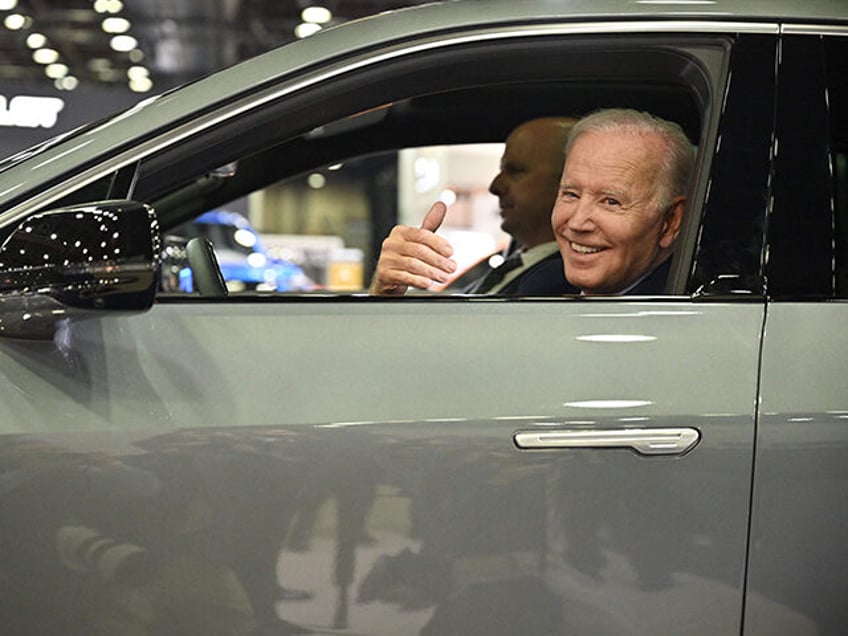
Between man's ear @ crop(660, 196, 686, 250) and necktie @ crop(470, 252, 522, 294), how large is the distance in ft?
2.46

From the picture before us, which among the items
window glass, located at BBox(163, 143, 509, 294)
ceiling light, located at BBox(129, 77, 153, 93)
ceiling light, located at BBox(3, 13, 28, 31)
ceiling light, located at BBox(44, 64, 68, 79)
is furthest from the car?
ceiling light, located at BBox(44, 64, 68, 79)

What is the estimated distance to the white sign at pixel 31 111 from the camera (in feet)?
51.0

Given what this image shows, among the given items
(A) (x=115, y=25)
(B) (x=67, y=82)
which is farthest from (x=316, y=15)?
(B) (x=67, y=82)

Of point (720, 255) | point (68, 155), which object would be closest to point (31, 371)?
point (68, 155)

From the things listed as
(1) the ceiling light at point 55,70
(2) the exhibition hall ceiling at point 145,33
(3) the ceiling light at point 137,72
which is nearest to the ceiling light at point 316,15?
(2) the exhibition hall ceiling at point 145,33

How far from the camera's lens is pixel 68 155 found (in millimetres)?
1731

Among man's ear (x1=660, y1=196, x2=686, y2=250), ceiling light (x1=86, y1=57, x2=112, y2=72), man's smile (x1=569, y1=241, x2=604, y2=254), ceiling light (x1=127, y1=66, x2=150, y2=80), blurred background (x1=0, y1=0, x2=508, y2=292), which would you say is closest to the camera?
man's ear (x1=660, y1=196, x2=686, y2=250)

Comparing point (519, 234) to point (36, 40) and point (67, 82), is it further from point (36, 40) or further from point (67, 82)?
point (67, 82)

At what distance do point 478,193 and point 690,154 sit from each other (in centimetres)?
82

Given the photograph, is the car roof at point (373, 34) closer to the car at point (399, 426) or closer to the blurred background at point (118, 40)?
the car at point (399, 426)

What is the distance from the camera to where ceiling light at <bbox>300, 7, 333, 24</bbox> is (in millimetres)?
17245

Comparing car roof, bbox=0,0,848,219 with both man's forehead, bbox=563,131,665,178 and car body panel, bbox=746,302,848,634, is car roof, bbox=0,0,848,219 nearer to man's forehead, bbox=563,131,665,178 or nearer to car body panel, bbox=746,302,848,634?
man's forehead, bbox=563,131,665,178

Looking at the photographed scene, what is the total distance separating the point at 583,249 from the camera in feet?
6.73

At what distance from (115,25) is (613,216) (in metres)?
17.3
